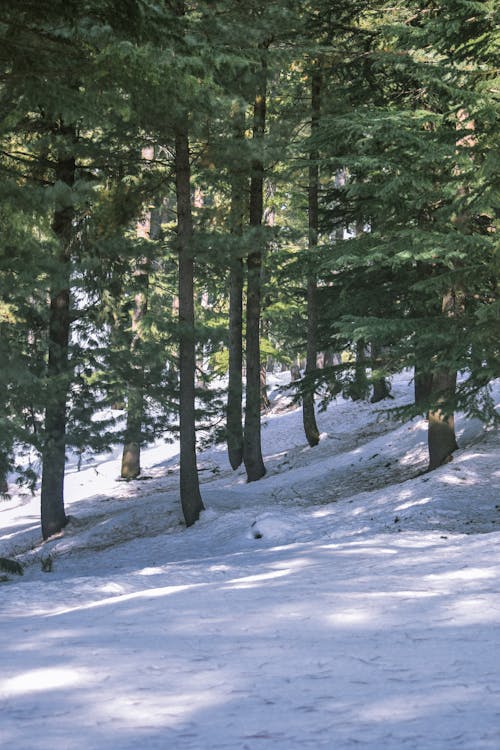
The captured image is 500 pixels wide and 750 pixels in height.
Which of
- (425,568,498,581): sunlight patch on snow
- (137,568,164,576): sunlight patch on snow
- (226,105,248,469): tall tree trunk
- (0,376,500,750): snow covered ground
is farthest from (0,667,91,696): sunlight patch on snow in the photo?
(226,105,248,469): tall tree trunk

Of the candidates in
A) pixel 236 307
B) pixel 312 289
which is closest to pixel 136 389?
pixel 236 307

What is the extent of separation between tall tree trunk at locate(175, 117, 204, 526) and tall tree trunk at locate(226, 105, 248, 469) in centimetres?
98

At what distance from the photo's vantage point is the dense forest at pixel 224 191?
927 cm

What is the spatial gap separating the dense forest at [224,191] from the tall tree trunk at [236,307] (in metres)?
0.07

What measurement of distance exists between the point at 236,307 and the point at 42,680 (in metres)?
17.9

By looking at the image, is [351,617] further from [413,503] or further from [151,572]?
[413,503]

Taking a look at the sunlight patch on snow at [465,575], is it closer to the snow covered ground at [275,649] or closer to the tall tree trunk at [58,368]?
the snow covered ground at [275,649]

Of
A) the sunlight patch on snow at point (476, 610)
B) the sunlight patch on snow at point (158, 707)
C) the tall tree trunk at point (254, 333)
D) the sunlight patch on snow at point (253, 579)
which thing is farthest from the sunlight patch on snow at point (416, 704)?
the tall tree trunk at point (254, 333)

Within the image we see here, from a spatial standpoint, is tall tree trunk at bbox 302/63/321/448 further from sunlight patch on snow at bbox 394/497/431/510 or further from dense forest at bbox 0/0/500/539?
sunlight patch on snow at bbox 394/497/431/510

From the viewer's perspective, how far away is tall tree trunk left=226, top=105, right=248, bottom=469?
16.0 m

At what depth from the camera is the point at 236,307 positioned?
846 inches

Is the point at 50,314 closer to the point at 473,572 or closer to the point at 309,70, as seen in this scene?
the point at 309,70

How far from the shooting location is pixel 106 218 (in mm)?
16047

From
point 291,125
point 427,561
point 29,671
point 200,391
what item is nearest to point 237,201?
point 291,125
